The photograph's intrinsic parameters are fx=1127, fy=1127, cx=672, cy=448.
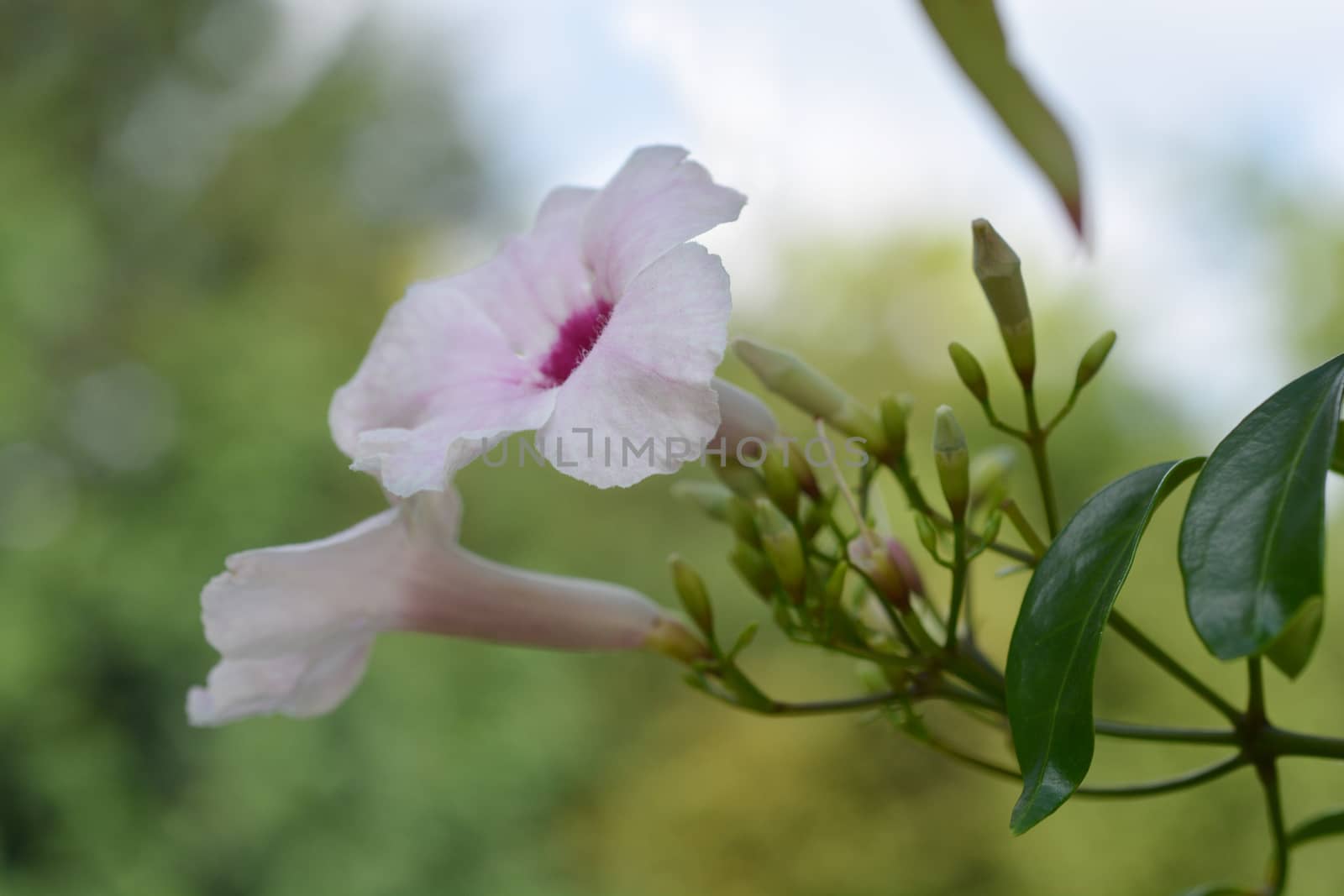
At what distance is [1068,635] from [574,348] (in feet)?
0.98

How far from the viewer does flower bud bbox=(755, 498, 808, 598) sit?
0.57 m

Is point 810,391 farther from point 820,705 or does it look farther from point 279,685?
point 279,685

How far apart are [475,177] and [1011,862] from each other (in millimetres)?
6373

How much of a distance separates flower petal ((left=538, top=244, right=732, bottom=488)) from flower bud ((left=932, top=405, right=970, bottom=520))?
5.7 inches

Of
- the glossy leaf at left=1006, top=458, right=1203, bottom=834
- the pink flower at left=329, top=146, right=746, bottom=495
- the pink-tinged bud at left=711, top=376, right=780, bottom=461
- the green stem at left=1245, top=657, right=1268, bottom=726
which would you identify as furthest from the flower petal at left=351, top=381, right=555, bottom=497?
the green stem at left=1245, top=657, right=1268, bottom=726

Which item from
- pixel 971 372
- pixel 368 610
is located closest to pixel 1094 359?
pixel 971 372

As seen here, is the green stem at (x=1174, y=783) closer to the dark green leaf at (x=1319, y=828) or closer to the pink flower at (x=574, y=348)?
the dark green leaf at (x=1319, y=828)

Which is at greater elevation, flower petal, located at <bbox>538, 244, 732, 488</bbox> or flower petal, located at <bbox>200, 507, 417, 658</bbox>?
flower petal, located at <bbox>538, 244, 732, 488</bbox>

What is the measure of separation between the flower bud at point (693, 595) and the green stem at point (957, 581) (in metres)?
0.16

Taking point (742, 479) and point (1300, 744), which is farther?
point (742, 479)

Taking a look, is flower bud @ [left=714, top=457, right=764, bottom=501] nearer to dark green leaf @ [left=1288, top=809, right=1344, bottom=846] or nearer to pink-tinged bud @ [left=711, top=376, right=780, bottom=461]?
pink-tinged bud @ [left=711, top=376, right=780, bottom=461]

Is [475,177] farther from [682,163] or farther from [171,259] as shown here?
[682,163]

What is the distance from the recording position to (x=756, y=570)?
2.05 ft

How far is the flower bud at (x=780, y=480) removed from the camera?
1.91ft
